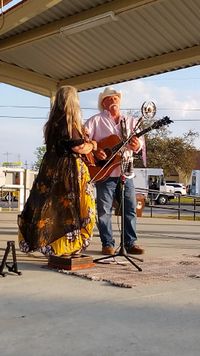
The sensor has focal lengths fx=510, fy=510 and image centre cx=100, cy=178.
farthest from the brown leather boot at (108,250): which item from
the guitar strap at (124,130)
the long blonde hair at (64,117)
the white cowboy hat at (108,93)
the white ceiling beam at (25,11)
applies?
the white ceiling beam at (25,11)

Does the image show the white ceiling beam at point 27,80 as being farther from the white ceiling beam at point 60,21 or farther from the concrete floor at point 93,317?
the concrete floor at point 93,317

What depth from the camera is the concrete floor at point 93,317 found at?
278 cm

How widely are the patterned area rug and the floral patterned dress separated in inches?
12.0

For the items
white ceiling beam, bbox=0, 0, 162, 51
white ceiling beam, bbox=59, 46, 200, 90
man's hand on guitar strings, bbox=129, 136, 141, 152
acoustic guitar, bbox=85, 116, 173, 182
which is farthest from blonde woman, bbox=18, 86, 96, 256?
white ceiling beam, bbox=59, 46, 200, 90

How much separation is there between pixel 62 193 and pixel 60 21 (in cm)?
337

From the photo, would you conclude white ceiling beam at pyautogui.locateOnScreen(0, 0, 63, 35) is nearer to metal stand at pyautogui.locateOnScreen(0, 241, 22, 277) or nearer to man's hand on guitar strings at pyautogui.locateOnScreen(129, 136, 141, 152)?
man's hand on guitar strings at pyautogui.locateOnScreen(129, 136, 141, 152)

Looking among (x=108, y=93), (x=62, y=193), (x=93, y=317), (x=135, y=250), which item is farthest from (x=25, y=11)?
(x=93, y=317)

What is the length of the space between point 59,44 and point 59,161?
3642mm

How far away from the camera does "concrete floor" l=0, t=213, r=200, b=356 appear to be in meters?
2.78

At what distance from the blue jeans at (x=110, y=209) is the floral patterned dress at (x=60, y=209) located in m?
0.82

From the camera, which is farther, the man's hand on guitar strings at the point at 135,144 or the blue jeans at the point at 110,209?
the blue jeans at the point at 110,209

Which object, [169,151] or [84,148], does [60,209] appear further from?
[169,151]

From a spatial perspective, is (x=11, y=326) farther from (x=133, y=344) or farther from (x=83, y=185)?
(x=83, y=185)

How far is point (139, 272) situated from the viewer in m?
4.92
